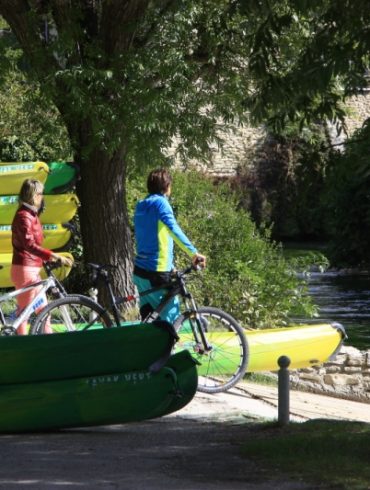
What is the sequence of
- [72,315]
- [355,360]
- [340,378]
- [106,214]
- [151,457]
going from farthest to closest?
[355,360] < [340,378] < [106,214] < [72,315] < [151,457]

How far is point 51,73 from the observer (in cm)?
1202

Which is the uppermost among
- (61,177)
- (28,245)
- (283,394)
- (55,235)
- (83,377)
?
(61,177)

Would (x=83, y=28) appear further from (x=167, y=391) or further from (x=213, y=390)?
(x=167, y=391)

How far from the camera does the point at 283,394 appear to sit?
311 inches

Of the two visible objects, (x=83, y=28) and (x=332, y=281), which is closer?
(x=83, y=28)

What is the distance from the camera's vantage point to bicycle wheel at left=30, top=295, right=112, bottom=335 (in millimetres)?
9867

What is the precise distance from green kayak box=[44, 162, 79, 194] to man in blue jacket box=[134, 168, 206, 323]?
4103 millimetres

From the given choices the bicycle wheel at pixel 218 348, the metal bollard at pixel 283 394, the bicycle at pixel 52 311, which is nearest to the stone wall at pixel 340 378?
the bicycle wheel at pixel 218 348

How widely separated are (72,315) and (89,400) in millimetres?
2797

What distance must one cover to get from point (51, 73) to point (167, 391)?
5.13 metres

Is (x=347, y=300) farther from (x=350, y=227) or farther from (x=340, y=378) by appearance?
(x=340, y=378)

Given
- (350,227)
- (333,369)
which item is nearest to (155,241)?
(333,369)

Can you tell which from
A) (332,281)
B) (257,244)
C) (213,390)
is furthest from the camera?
(332,281)

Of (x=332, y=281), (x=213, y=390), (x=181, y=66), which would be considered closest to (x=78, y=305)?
(x=213, y=390)
